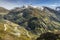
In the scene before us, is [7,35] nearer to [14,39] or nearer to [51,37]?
[14,39]

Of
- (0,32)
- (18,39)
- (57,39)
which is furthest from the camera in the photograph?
(0,32)

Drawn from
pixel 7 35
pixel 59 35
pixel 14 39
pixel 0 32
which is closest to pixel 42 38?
pixel 59 35

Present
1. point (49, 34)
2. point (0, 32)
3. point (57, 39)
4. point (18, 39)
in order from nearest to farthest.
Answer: point (57, 39), point (49, 34), point (18, 39), point (0, 32)

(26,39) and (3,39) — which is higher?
(3,39)

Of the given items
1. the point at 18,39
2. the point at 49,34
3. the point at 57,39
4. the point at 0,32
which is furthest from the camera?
the point at 0,32

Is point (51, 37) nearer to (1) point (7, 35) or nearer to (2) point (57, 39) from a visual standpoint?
(2) point (57, 39)

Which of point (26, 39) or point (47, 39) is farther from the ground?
point (47, 39)

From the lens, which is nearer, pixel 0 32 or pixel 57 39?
pixel 57 39

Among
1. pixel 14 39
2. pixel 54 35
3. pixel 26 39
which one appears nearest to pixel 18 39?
pixel 14 39

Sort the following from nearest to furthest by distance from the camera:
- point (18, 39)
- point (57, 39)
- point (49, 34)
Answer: point (57, 39), point (49, 34), point (18, 39)
